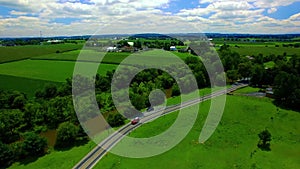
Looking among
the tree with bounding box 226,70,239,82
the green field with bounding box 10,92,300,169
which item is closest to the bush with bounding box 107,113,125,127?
the green field with bounding box 10,92,300,169

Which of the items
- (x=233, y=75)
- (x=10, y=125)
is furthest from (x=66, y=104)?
(x=233, y=75)

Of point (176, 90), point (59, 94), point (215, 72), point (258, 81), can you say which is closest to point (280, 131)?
point (176, 90)

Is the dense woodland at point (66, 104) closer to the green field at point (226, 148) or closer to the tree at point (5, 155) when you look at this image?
the tree at point (5, 155)

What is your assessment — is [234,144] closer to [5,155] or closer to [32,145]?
[32,145]

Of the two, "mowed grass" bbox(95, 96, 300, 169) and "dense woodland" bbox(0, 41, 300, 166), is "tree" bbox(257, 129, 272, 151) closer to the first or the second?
"mowed grass" bbox(95, 96, 300, 169)

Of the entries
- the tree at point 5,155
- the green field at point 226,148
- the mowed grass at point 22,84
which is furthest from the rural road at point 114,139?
the mowed grass at point 22,84

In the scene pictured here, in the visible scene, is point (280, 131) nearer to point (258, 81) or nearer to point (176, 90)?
point (176, 90)

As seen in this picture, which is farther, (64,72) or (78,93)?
(64,72)
